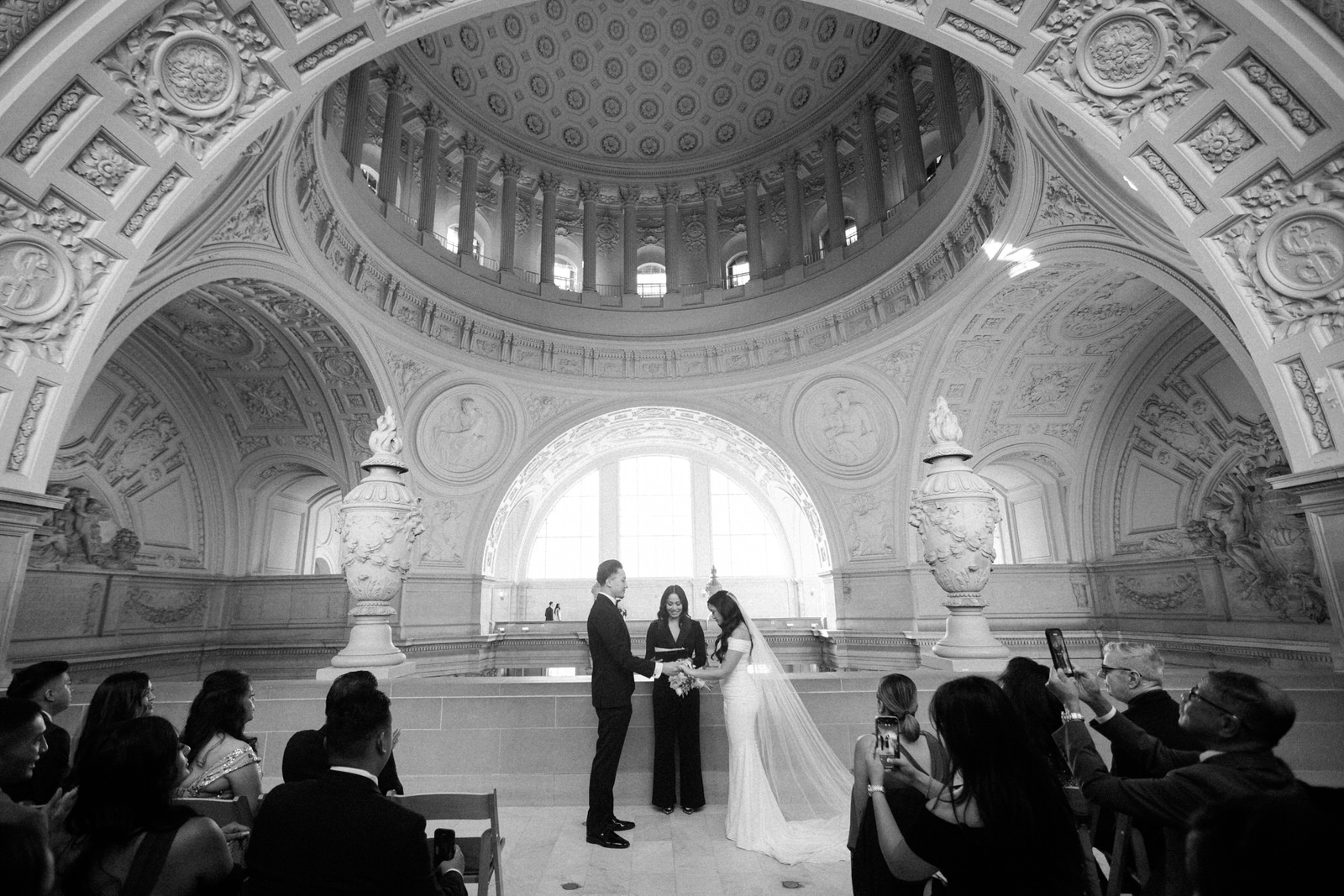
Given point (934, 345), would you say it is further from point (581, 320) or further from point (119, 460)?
point (119, 460)

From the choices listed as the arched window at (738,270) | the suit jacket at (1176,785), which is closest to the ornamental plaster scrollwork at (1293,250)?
the suit jacket at (1176,785)

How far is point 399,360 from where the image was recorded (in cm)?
1239

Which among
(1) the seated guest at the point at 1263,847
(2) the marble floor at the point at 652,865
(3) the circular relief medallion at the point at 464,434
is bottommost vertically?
(2) the marble floor at the point at 652,865

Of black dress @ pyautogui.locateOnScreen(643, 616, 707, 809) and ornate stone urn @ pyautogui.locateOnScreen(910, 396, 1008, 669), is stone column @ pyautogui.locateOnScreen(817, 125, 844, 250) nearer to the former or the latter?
ornate stone urn @ pyautogui.locateOnScreen(910, 396, 1008, 669)

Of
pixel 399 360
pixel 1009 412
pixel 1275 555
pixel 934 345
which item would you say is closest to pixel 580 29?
pixel 399 360

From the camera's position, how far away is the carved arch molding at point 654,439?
1458 centimetres

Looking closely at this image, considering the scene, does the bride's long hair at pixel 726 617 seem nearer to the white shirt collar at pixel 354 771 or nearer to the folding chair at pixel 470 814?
the folding chair at pixel 470 814

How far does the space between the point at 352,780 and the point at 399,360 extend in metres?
11.5

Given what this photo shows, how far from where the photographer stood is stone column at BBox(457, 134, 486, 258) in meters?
14.2

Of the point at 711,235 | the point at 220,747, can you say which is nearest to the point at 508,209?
the point at 711,235

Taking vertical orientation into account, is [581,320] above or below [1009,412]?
above

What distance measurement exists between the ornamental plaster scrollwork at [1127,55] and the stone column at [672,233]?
10685 mm

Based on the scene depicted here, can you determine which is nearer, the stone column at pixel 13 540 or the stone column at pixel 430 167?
the stone column at pixel 13 540

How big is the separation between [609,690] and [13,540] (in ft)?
15.8
